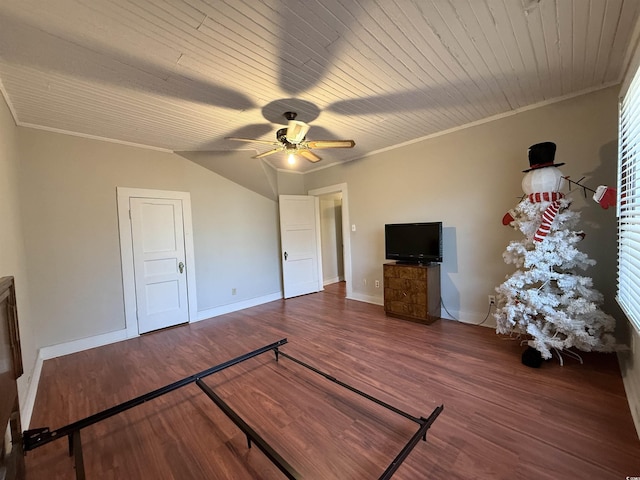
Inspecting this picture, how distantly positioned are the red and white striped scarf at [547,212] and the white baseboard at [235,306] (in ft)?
13.7

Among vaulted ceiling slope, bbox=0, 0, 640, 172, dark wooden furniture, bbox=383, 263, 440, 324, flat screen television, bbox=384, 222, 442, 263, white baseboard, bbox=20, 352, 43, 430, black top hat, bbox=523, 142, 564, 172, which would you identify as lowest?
white baseboard, bbox=20, 352, 43, 430

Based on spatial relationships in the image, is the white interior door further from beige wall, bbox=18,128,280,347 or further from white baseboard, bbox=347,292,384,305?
beige wall, bbox=18,128,280,347

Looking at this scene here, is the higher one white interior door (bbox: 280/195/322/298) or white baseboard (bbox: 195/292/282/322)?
white interior door (bbox: 280/195/322/298)

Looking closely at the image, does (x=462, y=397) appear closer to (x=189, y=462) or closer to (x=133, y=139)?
(x=189, y=462)

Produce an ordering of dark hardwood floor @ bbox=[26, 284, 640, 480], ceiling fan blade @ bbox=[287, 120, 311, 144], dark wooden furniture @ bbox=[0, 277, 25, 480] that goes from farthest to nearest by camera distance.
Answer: ceiling fan blade @ bbox=[287, 120, 311, 144] → dark hardwood floor @ bbox=[26, 284, 640, 480] → dark wooden furniture @ bbox=[0, 277, 25, 480]

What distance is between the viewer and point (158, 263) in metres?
3.80

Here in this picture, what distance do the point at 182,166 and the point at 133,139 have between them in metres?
0.70

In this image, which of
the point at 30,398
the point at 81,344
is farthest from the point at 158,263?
the point at 30,398

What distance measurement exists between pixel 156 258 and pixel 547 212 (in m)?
4.68

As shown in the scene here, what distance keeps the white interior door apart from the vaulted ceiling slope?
235 cm

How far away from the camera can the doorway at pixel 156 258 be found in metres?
3.52

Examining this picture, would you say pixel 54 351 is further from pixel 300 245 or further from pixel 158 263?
pixel 300 245

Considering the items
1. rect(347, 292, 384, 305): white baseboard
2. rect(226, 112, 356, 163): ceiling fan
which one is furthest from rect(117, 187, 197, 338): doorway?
rect(347, 292, 384, 305): white baseboard

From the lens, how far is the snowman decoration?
2.20 metres
